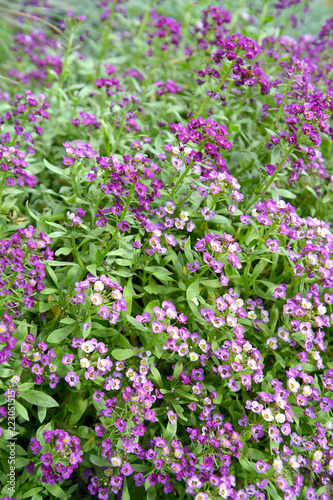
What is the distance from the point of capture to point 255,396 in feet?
10.2

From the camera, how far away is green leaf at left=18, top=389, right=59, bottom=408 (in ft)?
8.59

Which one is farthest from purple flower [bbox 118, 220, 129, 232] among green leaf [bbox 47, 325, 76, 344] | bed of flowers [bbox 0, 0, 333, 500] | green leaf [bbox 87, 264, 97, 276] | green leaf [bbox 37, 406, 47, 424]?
green leaf [bbox 37, 406, 47, 424]

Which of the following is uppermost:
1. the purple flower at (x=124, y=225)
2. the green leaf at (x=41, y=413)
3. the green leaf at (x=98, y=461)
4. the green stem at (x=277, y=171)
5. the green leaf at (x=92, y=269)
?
the green stem at (x=277, y=171)

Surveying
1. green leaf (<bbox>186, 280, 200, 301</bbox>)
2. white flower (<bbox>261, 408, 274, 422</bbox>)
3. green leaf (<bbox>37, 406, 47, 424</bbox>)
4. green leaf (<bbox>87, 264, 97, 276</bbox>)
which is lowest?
green leaf (<bbox>37, 406, 47, 424</bbox>)

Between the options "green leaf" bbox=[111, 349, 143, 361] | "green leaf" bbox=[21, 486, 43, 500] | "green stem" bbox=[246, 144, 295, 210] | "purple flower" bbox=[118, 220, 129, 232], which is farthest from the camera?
"green stem" bbox=[246, 144, 295, 210]

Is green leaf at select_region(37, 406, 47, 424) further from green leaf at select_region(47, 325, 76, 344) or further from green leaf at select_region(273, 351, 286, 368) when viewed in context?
green leaf at select_region(273, 351, 286, 368)

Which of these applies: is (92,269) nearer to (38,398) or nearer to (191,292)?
(191,292)

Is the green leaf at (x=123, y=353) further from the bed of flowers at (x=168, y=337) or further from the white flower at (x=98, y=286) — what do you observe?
the white flower at (x=98, y=286)

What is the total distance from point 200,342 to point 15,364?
3.86ft

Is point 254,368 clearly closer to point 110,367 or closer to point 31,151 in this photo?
point 110,367

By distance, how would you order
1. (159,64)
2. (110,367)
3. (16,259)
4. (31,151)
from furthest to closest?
(159,64), (31,151), (110,367), (16,259)

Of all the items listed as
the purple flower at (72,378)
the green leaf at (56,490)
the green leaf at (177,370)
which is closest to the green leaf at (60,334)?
the purple flower at (72,378)

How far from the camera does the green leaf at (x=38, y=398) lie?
2.62 meters

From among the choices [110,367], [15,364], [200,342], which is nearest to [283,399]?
[200,342]
